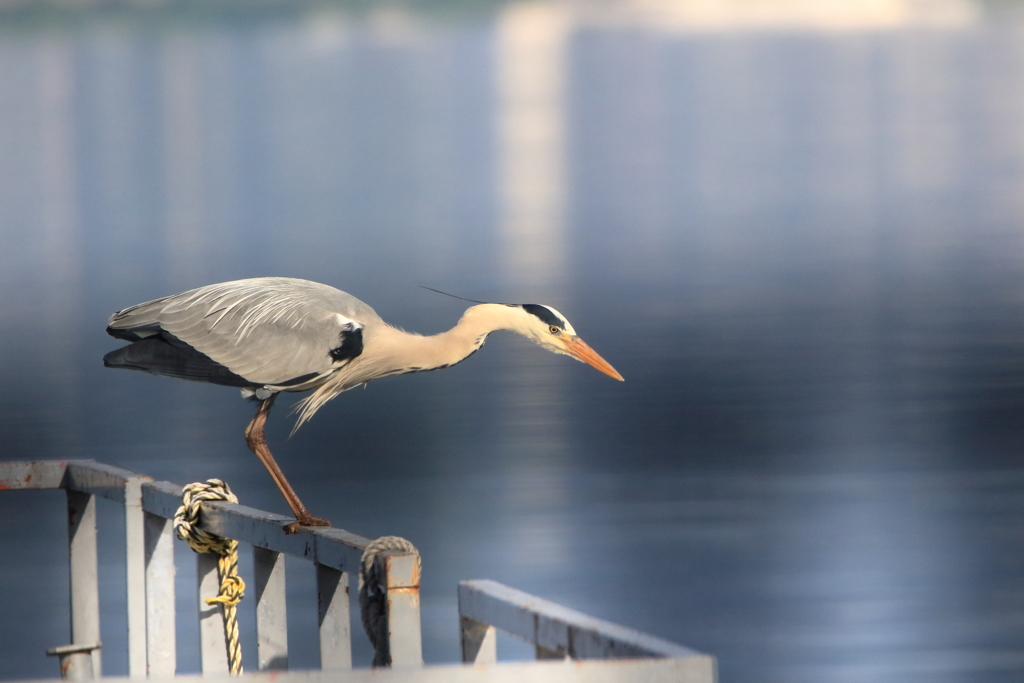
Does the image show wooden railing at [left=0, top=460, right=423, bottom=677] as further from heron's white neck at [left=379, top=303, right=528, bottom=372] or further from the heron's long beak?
the heron's long beak

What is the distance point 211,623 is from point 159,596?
0.79 ft

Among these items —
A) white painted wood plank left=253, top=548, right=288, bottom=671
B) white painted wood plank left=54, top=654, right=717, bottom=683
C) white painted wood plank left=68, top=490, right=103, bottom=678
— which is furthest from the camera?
white painted wood plank left=68, top=490, right=103, bottom=678

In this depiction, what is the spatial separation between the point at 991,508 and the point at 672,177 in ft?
Result: 142

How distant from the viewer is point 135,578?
4148 millimetres

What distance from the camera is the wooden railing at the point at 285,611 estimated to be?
2072 mm

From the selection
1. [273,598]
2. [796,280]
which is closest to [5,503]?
[273,598]

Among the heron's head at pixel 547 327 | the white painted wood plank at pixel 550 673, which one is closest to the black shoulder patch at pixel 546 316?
the heron's head at pixel 547 327

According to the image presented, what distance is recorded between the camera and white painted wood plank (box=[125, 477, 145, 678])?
411 cm

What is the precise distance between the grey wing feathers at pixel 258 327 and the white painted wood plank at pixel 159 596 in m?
0.50

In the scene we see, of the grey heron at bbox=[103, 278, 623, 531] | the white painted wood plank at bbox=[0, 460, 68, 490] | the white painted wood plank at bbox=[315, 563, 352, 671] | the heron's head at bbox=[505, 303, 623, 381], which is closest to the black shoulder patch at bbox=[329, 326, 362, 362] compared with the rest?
the grey heron at bbox=[103, 278, 623, 531]

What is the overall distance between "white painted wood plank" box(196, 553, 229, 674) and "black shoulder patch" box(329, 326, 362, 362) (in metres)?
0.70

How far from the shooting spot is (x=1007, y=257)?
23.4 metres

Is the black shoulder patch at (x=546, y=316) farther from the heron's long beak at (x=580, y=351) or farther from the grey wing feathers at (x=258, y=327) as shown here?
the grey wing feathers at (x=258, y=327)

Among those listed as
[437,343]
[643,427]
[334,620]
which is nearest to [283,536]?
[334,620]
